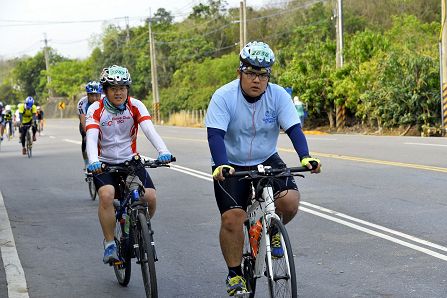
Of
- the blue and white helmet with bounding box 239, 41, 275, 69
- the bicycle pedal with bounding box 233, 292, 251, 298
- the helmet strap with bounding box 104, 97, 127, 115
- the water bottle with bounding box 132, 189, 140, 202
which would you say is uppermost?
the blue and white helmet with bounding box 239, 41, 275, 69

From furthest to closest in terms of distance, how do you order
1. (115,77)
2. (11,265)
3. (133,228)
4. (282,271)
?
1. (11,265)
2. (115,77)
3. (133,228)
4. (282,271)

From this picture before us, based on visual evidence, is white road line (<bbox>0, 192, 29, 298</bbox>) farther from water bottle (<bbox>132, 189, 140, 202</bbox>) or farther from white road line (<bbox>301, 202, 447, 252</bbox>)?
white road line (<bbox>301, 202, 447, 252</bbox>)

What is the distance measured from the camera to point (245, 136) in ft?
20.0

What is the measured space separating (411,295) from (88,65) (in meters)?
109

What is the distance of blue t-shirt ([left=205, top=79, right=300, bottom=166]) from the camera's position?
596 cm

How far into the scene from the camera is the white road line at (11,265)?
7066 mm

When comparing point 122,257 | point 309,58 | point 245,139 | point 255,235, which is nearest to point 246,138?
point 245,139

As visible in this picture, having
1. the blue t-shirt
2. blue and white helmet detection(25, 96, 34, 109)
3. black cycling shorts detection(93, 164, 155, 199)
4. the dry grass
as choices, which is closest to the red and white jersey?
black cycling shorts detection(93, 164, 155, 199)

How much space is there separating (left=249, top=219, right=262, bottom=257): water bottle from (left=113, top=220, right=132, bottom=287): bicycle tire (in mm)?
1417

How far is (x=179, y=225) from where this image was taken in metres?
10.4

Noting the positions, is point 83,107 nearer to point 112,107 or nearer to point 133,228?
point 112,107

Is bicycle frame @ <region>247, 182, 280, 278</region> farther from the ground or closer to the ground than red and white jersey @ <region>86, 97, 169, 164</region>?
closer to the ground

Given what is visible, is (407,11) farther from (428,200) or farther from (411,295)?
(411,295)

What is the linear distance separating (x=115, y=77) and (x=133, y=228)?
1.33 meters
